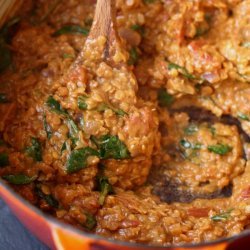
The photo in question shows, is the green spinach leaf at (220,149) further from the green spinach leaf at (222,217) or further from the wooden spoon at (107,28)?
the wooden spoon at (107,28)

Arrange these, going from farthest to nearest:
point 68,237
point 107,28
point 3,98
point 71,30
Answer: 1. point 71,30
2. point 3,98
3. point 107,28
4. point 68,237

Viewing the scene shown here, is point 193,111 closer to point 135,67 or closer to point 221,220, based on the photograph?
point 135,67

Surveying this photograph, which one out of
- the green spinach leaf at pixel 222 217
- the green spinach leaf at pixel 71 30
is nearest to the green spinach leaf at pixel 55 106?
the green spinach leaf at pixel 71 30

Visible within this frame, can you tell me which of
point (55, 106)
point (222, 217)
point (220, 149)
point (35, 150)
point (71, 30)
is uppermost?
point (71, 30)

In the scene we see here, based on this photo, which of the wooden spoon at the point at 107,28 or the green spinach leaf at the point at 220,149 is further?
the green spinach leaf at the point at 220,149

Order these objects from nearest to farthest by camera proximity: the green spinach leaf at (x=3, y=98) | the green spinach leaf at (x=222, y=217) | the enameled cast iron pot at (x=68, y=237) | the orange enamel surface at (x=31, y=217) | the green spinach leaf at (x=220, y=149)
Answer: the enameled cast iron pot at (x=68, y=237), the orange enamel surface at (x=31, y=217), the green spinach leaf at (x=222, y=217), the green spinach leaf at (x=3, y=98), the green spinach leaf at (x=220, y=149)

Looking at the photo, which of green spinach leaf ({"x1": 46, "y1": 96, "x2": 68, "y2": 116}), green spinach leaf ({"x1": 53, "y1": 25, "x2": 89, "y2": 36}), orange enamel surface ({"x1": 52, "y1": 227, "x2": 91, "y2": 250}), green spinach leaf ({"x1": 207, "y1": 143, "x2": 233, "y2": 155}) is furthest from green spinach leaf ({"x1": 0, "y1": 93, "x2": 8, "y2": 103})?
green spinach leaf ({"x1": 207, "y1": 143, "x2": 233, "y2": 155})

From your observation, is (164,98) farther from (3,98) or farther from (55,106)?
(3,98)

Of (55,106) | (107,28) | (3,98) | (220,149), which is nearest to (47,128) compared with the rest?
(55,106)

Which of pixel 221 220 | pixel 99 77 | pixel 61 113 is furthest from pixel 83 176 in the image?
pixel 221 220
